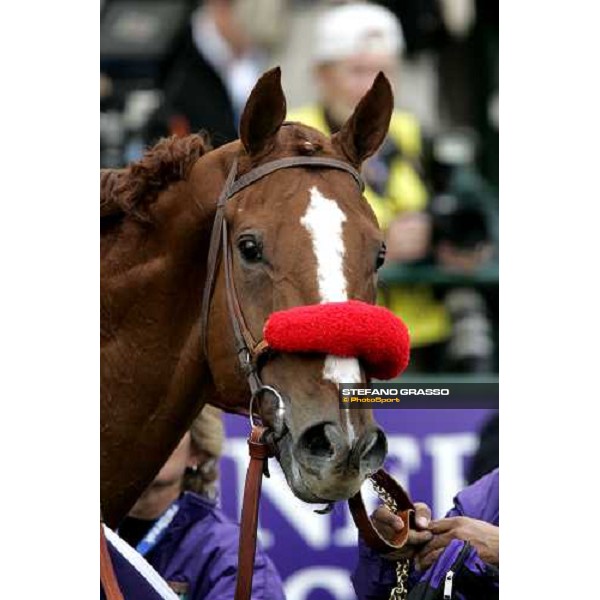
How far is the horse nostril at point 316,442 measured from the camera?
2559mm

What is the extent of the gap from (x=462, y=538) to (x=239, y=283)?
737 mm

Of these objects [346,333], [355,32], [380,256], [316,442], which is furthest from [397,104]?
[316,442]

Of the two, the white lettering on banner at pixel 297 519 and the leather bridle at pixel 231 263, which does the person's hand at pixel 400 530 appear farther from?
the white lettering on banner at pixel 297 519

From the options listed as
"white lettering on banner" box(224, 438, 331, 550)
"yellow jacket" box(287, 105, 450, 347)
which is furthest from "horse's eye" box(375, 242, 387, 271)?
"white lettering on banner" box(224, 438, 331, 550)

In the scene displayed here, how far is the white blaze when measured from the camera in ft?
8.47

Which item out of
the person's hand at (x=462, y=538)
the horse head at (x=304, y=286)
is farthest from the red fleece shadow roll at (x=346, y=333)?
the person's hand at (x=462, y=538)

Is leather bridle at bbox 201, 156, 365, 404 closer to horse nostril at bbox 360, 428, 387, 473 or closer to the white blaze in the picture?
the white blaze

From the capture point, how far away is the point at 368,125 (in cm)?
291

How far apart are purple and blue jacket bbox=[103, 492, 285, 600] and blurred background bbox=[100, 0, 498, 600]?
43 centimetres

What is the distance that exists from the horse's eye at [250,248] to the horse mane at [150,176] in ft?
0.95
